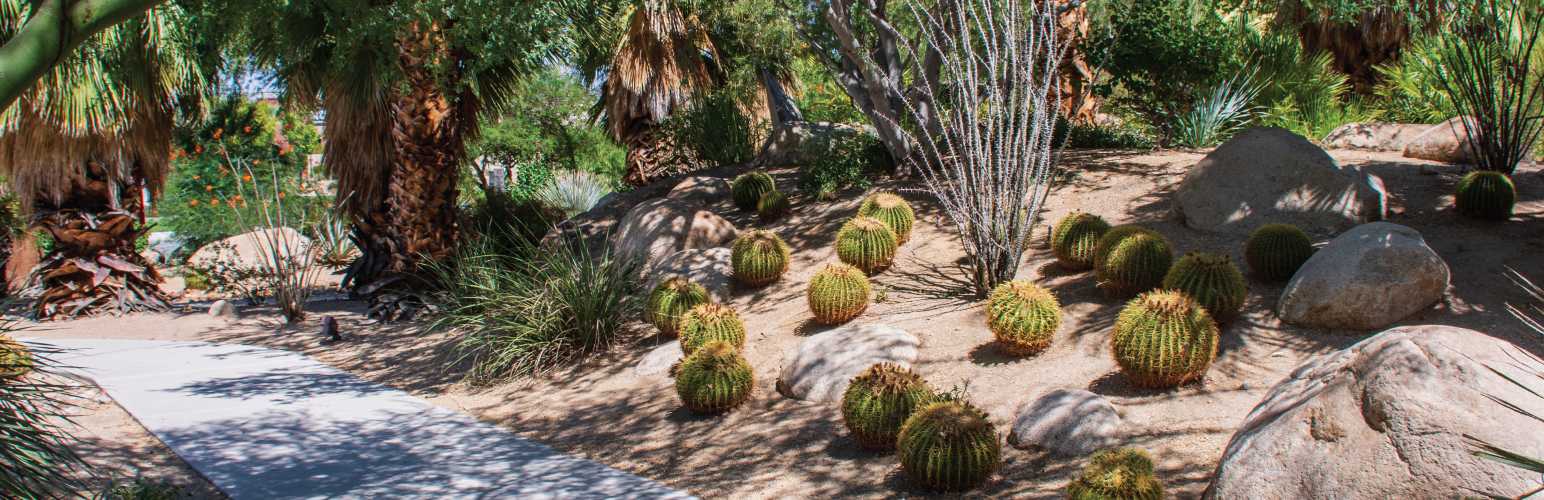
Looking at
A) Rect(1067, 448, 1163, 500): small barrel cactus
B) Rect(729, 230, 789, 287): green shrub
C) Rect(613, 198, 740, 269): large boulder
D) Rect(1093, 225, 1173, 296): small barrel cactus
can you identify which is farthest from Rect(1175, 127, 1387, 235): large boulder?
Rect(613, 198, 740, 269): large boulder

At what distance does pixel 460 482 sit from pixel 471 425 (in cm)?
145

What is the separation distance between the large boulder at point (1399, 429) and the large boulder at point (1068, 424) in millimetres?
989

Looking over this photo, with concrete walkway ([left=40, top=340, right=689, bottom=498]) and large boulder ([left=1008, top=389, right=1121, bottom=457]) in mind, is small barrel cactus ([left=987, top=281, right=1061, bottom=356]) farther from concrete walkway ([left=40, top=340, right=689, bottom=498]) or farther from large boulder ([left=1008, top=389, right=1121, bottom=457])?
concrete walkway ([left=40, top=340, right=689, bottom=498])

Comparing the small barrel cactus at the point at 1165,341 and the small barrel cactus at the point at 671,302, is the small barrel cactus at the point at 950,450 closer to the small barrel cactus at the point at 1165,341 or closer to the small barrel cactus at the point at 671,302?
the small barrel cactus at the point at 1165,341

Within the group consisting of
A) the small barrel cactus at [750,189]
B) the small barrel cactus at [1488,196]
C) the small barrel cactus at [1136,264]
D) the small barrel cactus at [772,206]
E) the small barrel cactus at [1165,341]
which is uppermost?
the small barrel cactus at [750,189]

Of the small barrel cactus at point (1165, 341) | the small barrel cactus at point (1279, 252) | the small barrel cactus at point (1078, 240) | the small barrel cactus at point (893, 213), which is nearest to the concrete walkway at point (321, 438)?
the small barrel cactus at point (1165, 341)

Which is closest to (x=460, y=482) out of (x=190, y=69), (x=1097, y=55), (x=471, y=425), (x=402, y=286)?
(x=471, y=425)

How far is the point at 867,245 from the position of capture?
863 centimetres

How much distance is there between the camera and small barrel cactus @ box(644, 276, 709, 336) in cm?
816

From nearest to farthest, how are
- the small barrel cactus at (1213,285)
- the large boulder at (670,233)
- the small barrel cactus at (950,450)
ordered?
1. the small barrel cactus at (950,450)
2. the small barrel cactus at (1213,285)
3. the large boulder at (670,233)

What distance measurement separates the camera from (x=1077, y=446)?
5.02 metres

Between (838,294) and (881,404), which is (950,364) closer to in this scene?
(838,294)

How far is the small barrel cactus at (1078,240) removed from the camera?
25.2 ft

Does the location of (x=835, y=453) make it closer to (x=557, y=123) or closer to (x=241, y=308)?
(x=241, y=308)
